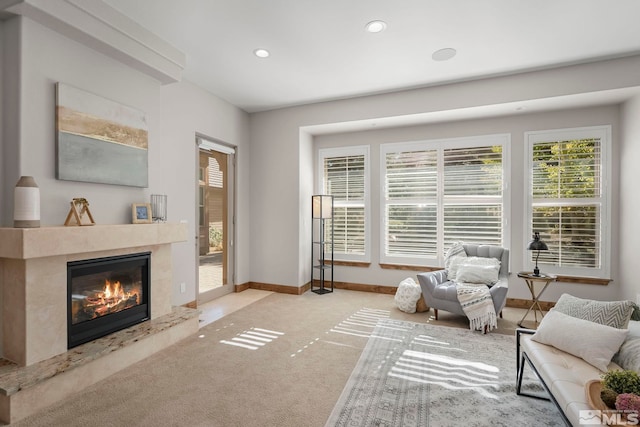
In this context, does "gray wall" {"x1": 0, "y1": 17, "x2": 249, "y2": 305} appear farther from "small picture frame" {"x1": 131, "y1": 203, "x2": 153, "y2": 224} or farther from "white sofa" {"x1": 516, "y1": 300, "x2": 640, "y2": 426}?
"white sofa" {"x1": 516, "y1": 300, "x2": 640, "y2": 426}

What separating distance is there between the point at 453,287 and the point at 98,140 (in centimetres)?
392

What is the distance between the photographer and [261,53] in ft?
11.4

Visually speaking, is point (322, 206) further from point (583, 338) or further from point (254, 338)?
point (583, 338)

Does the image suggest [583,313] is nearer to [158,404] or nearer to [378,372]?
[378,372]

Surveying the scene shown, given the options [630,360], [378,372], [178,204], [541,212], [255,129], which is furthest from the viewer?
[255,129]

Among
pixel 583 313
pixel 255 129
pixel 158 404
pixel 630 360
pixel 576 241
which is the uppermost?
pixel 255 129

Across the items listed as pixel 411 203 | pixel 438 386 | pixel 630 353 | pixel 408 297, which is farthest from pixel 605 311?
pixel 411 203

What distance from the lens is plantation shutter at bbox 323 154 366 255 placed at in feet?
17.7

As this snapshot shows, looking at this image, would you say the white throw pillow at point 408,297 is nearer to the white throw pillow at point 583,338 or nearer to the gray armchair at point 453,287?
the gray armchair at point 453,287

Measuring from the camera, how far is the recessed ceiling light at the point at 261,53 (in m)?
3.40

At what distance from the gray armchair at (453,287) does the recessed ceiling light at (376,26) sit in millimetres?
2689

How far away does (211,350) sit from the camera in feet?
9.95

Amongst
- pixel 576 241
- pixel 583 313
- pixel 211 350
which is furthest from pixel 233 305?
pixel 576 241

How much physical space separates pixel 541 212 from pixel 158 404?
485 centimetres
